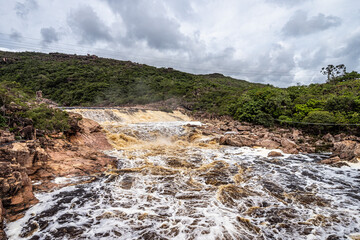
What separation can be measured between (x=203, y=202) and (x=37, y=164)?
6950 millimetres

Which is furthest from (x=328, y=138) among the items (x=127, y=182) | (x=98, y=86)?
(x=98, y=86)

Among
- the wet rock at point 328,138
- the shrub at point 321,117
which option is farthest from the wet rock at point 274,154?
the shrub at point 321,117

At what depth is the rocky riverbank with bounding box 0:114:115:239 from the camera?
18.5 ft

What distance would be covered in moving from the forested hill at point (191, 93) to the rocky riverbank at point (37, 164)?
18.9 m

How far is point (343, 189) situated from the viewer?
8055mm

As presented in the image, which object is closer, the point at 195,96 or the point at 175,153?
the point at 175,153

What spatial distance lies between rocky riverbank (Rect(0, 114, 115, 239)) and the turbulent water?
541mm

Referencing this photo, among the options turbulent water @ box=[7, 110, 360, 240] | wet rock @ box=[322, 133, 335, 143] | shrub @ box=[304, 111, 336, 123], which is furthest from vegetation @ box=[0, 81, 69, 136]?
shrub @ box=[304, 111, 336, 123]

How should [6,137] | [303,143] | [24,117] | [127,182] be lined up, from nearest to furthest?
[6,137]
[127,182]
[24,117]
[303,143]

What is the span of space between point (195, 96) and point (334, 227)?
3320cm

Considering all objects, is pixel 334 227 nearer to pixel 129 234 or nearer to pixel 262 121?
pixel 129 234

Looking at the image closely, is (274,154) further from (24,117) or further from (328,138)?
(24,117)

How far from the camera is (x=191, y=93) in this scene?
127 ft

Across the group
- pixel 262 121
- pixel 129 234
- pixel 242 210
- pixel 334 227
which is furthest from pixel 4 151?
pixel 262 121
